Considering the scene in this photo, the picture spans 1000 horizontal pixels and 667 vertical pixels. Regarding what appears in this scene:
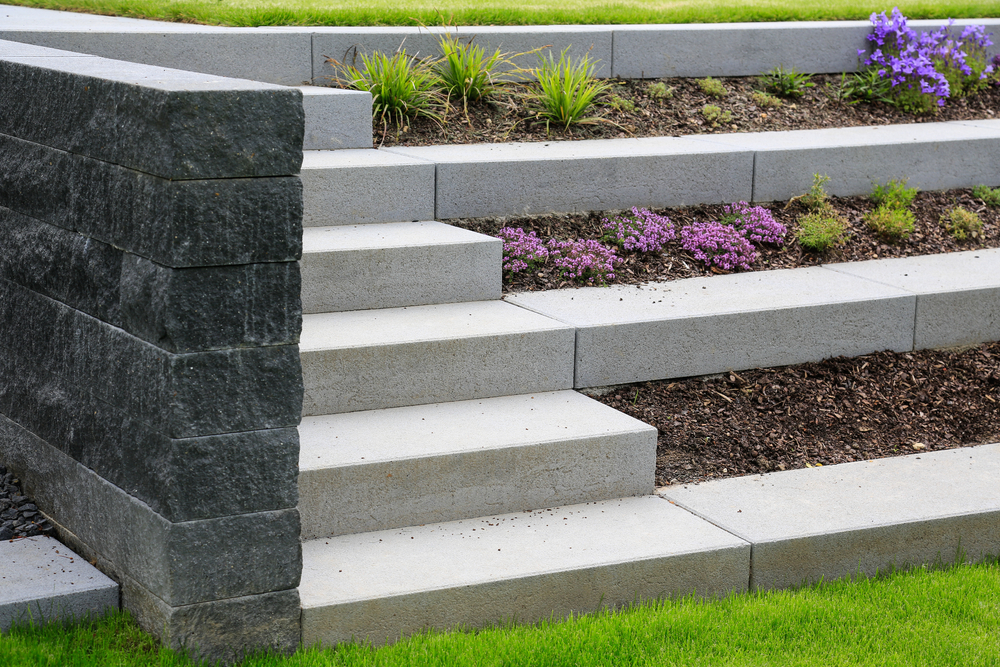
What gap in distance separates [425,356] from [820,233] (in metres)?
2.34

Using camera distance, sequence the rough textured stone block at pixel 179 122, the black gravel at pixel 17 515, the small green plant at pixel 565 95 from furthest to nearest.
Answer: the small green plant at pixel 565 95 → the black gravel at pixel 17 515 → the rough textured stone block at pixel 179 122

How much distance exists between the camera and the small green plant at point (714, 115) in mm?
6168

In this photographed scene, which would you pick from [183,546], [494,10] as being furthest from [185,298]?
[494,10]

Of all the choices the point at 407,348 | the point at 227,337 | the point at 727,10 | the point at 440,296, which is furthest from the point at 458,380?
the point at 727,10

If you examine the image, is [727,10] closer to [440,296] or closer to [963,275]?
[963,275]

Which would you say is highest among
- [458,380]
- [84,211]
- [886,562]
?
[84,211]

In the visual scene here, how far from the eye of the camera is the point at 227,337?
266cm

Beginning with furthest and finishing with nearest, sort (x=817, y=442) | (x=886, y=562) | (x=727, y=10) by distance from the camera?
(x=727, y=10) → (x=817, y=442) → (x=886, y=562)

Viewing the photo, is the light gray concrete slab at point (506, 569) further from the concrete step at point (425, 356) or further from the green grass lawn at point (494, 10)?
the green grass lawn at point (494, 10)

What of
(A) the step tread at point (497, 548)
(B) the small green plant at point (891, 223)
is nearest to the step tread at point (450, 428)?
(A) the step tread at point (497, 548)

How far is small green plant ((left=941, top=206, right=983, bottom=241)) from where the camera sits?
5.56 meters

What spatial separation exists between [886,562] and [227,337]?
2.31 meters

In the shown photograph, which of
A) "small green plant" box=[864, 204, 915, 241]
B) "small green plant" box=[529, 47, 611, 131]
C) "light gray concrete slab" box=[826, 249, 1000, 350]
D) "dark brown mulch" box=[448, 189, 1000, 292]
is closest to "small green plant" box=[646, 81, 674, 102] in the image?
"small green plant" box=[529, 47, 611, 131]

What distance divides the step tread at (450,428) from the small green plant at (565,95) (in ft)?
7.10
